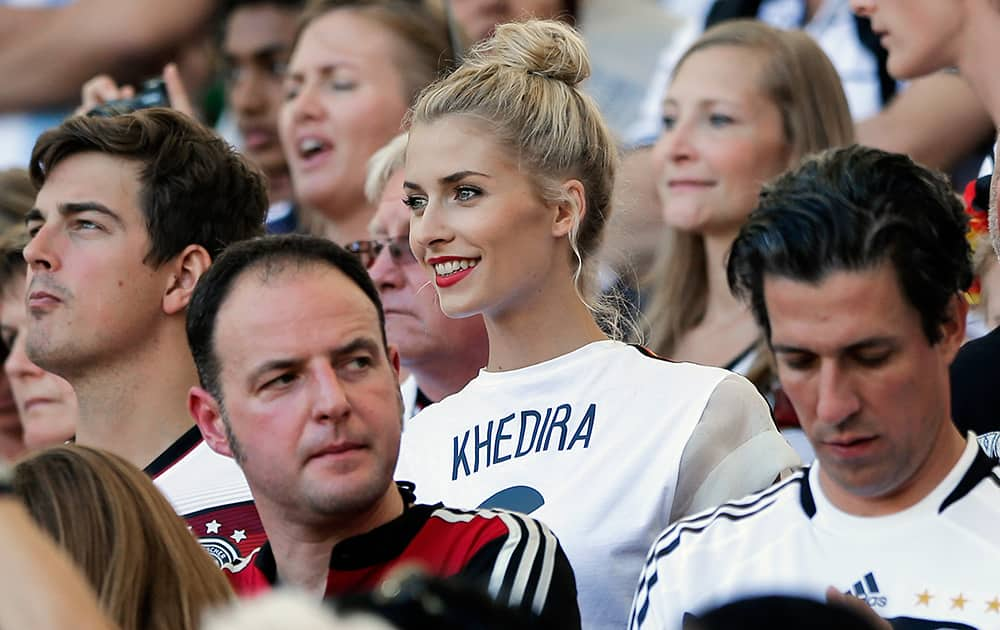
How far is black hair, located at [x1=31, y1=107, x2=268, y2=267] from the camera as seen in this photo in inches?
166

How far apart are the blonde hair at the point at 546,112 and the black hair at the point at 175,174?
2.24 feet

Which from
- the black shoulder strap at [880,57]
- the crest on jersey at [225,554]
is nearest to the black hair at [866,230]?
the crest on jersey at [225,554]

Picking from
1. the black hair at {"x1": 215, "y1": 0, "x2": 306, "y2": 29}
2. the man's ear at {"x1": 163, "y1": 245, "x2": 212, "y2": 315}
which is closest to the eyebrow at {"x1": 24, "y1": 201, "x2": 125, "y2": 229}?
the man's ear at {"x1": 163, "y1": 245, "x2": 212, "y2": 315}

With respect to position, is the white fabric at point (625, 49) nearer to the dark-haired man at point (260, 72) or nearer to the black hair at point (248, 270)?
the dark-haired man at point (260, 72)

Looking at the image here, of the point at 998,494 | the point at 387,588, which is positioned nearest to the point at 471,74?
the point at 998,494

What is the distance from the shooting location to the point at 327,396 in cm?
302

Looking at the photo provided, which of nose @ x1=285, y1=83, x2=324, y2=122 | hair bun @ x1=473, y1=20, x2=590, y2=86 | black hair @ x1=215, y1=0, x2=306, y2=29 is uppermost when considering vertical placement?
black hair @ x1=215, y1=0, x2=306, y2=29

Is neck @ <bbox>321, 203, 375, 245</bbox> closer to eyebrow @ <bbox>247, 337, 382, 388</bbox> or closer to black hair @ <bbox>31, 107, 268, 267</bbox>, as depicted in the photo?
black hair @ <bbox>31, 107, 268, 267</bbox>

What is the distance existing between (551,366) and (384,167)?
4.59 feet

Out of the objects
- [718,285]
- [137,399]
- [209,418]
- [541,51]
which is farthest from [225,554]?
[718,285]

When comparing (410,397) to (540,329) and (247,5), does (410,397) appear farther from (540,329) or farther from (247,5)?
(247,5)

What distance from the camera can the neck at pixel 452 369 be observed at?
14.6 ft

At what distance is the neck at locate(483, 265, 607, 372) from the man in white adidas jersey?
2.90ft

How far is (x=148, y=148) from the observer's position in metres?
4.28
